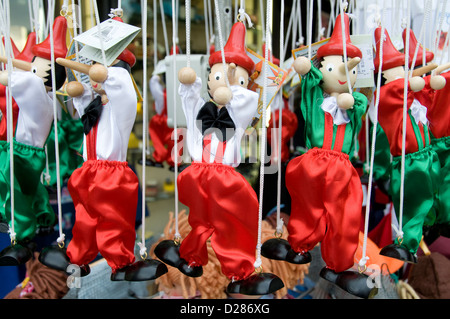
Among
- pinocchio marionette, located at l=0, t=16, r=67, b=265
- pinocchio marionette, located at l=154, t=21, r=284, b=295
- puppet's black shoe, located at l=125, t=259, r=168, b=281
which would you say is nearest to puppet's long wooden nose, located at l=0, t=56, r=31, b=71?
pinocchio marionette, located at l=0, t=16, r=67, b=265

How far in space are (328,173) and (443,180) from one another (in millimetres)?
354

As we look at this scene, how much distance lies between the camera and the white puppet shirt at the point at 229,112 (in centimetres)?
73

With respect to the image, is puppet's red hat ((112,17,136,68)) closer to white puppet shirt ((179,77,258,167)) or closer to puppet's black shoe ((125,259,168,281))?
white puppet shirt ((179,77,258,167))

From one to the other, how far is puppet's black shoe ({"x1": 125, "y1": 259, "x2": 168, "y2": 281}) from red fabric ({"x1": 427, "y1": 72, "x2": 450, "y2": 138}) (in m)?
0.75

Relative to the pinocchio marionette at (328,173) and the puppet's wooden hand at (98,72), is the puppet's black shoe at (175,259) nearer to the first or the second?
the pinocchio marionette at (328,173)

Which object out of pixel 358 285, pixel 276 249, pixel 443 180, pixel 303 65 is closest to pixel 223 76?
pixel 303 65

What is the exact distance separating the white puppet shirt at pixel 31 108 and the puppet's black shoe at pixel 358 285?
2.37 ft

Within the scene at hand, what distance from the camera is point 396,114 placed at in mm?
826

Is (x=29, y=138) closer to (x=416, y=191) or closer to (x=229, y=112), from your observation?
(x=229, y=112)

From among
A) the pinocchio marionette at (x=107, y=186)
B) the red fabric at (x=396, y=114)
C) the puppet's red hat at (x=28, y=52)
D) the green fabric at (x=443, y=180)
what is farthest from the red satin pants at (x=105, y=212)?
the green fabric at (x=443, y=180)

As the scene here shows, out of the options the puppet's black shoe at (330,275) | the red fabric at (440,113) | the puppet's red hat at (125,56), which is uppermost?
the puppet's red hat at (125,56)

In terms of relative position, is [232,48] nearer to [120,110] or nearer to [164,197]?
[120,110]

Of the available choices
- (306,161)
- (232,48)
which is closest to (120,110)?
(232,48)

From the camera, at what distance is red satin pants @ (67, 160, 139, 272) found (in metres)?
0.71
